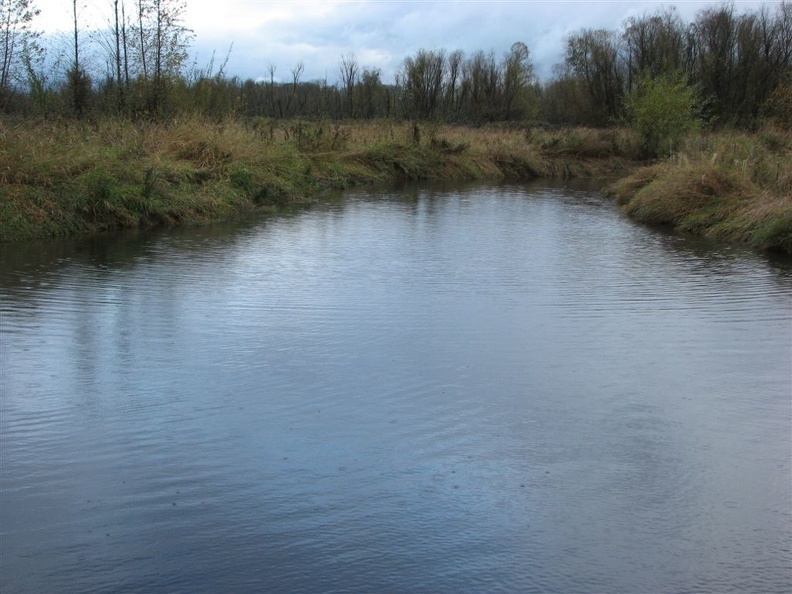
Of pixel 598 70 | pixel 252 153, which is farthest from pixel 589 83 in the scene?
pixel 252 153

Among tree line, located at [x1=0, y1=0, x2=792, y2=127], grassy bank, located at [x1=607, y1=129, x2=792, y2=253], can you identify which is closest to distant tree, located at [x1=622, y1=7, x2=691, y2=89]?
tree line, located at [x1=0, y1=0, x2=792, y2=127]

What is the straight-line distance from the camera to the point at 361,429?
548 cm

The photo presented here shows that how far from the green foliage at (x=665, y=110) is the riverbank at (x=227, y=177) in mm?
3506

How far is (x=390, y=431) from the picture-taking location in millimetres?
5469

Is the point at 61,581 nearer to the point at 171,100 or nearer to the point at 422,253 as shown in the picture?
the point at 422,253

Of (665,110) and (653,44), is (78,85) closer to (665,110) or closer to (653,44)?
(665,110)

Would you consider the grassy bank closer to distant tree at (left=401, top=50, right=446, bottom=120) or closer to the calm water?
the calm water

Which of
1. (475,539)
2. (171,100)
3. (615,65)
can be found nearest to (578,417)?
(475,539)

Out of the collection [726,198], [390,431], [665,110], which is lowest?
[390,431]

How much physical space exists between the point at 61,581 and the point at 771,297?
28.1 ft

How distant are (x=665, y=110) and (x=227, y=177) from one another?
19.7 metres

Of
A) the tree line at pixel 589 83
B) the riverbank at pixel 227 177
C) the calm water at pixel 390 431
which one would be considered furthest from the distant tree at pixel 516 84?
the calm water at pixel 390 431

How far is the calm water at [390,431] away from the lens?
12.9ft

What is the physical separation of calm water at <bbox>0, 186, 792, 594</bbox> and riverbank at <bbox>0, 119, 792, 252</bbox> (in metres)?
3.01
